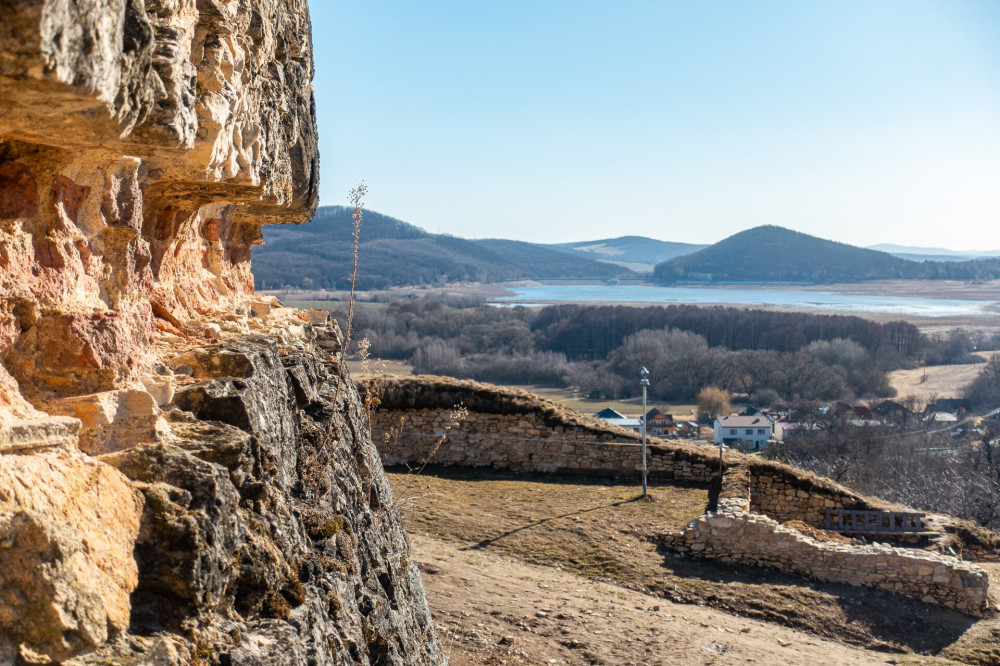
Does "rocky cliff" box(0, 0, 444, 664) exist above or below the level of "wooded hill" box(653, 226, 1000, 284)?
below

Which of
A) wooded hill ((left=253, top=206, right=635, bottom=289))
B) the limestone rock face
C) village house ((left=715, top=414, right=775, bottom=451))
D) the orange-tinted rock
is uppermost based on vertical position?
wooded hill ((left=253, top=206, right=635, bottom=289))

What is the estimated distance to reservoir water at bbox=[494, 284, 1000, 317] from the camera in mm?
109375

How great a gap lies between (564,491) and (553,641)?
226 inches

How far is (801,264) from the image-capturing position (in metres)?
166

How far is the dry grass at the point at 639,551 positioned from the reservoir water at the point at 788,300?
85.1m

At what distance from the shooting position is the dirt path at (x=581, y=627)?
7379mm

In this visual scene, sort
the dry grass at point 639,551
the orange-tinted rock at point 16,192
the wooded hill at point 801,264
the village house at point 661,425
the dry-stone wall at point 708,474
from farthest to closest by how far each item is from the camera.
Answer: the wooded hill at point 801,264, the village house at point 661,425, the dry-stone wall at point 708,474, the dry grass at point 639,551, the orange-tinted rock at point 16,192

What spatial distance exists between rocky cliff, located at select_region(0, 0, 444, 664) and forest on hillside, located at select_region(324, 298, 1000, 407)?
4769 cm

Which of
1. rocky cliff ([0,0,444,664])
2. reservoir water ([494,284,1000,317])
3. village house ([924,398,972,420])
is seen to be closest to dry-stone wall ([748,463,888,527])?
rocky cliff ([0,0,444,664])

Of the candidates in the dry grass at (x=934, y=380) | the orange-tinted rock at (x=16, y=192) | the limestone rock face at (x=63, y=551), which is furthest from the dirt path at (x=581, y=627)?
the dry grass at (x=934, y=380)

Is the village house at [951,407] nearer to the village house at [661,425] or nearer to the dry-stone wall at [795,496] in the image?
the village house at [661,425]

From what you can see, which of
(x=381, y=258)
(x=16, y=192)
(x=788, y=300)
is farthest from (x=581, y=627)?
(x=788, y=300)

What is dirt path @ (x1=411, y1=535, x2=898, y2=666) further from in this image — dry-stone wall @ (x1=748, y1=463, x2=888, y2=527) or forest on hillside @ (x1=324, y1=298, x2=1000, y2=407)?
forest on hillside @ (x1=324, y1=298, x2=1000, y2=407)

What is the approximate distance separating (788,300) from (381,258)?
6238cm
